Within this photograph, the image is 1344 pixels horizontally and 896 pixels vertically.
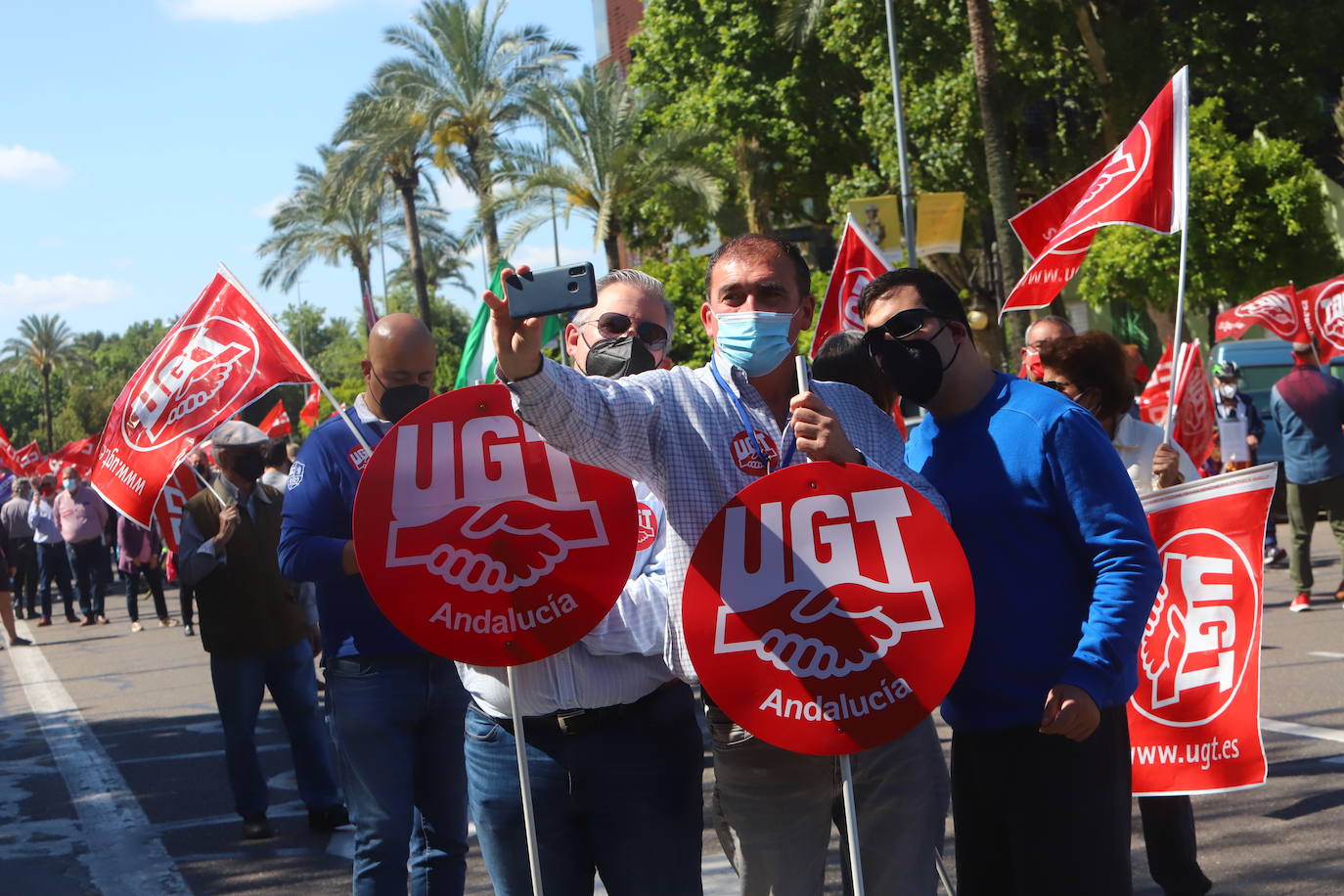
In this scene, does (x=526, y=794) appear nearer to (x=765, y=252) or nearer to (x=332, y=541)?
(x=765, y=252)

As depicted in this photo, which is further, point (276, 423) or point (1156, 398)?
point (276, 423)

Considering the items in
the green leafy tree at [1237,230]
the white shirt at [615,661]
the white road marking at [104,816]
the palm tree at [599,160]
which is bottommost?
the white road marking at [104,816]

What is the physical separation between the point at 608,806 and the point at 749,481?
754mm

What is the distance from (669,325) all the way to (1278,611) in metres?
8.79

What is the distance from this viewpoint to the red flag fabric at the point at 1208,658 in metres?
4.40

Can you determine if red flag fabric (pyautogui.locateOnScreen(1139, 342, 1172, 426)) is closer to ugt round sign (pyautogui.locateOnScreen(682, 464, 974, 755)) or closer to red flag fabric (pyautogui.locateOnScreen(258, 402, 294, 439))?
red flag fabric (pyautogui.locateOnScreen(258, 402, 294, 439))

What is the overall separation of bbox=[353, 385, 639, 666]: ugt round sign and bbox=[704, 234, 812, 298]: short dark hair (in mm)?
507

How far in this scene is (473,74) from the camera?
106 ft

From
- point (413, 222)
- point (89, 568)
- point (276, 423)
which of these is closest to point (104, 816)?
point (276, 423)

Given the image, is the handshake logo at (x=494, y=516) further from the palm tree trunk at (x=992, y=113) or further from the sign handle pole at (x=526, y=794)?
the palm tree trunk at (x=992, y=113)

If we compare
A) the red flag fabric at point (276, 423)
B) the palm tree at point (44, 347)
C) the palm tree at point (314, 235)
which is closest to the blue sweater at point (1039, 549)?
the red flag fabric at point (276, 423)

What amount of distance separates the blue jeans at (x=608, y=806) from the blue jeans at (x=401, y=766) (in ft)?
3.01

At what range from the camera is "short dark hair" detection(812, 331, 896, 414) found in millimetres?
4188

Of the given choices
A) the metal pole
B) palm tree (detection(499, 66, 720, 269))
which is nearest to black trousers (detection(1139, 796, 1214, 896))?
the metal pole
